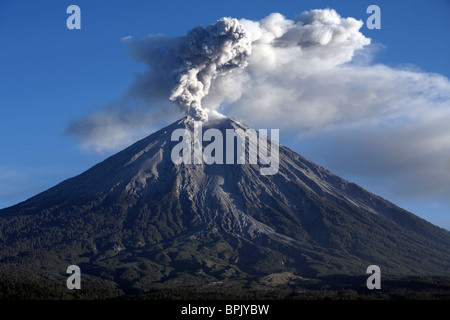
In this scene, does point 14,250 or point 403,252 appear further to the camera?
point 403,252

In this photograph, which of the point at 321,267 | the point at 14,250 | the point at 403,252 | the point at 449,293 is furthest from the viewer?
the point at 403,252

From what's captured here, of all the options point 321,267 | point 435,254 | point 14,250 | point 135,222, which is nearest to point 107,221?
point 135,222
